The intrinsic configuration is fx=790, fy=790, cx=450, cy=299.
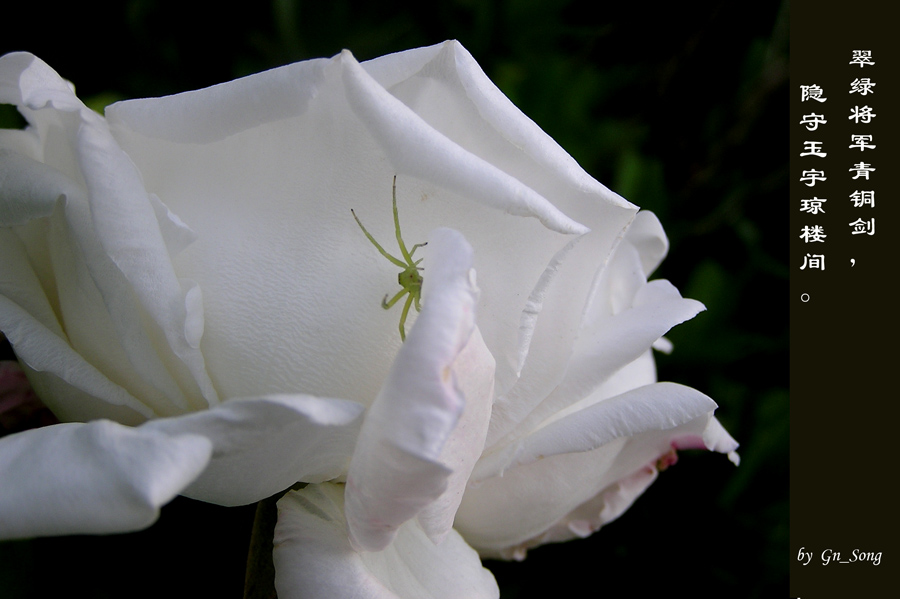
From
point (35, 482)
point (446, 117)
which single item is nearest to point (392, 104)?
point (446, 117)

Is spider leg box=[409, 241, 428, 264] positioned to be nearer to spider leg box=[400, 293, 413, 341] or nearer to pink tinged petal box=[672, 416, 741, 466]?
spider leg box=[400, 293, 413, 341]

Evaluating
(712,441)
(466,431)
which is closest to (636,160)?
(712,441)

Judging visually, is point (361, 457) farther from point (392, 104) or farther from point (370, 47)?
point (370, 47)

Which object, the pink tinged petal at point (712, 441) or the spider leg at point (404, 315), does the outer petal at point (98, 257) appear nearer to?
the spider leg at point (404, 315)

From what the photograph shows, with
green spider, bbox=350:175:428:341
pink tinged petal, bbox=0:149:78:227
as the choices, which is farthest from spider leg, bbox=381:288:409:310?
pink tinged petal, bbox=0:149:78:227

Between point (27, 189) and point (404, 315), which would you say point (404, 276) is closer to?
point (404, 315)

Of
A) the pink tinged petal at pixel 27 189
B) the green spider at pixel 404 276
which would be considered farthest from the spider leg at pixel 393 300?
the pink tinged petal at pixel 27 189
